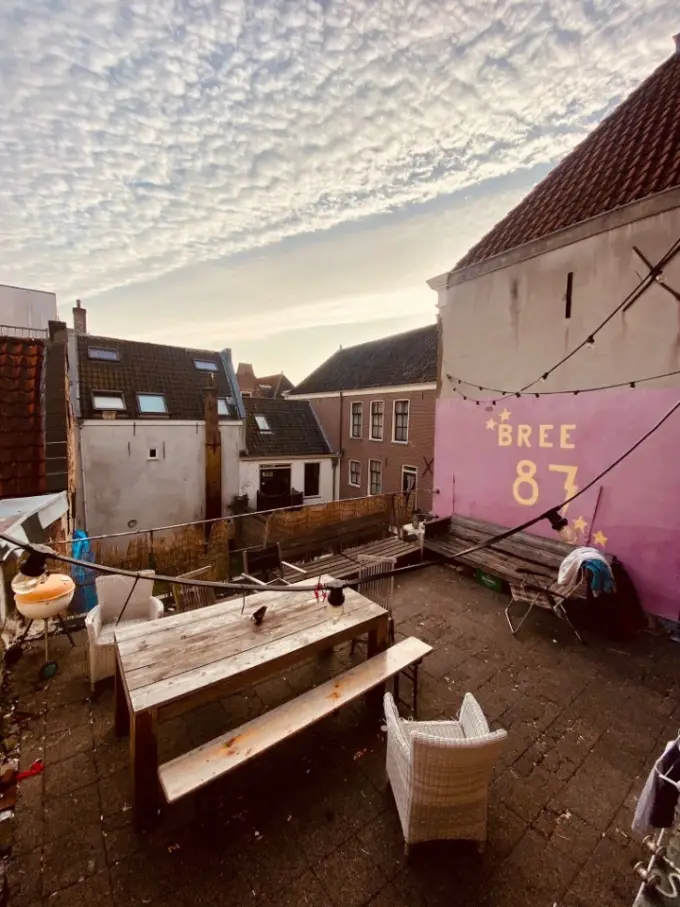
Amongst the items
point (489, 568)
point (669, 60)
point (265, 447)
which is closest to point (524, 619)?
point (489, 568)

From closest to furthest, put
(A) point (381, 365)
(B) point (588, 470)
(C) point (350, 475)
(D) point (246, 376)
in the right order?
(B) point (588, 470) → (A) point (381, 365) → (C) point (350, 475) → (D) point (246, 376)

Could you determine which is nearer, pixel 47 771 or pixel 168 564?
pixel 47 771

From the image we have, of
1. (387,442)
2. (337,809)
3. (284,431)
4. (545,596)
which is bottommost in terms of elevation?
(337,809)

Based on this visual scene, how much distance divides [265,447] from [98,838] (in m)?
16.2

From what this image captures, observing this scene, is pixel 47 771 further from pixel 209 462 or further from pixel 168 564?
pixel 209 462

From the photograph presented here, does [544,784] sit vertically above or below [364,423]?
below

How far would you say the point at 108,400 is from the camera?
1458cm

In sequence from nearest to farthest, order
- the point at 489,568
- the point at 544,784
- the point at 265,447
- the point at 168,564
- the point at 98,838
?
the point at 98,838, the point at 544,784, the point at 489,568, the point at 168,564, the point at 265,447

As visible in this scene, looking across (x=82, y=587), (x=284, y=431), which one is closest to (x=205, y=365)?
(x=284, y=431)

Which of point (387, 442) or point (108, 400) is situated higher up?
point (108, 400)

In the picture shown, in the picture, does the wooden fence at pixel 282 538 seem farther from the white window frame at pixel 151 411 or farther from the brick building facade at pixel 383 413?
the white window frame at pixel 151 411

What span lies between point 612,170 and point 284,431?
52.7 ft

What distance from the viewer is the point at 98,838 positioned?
8.79 ft

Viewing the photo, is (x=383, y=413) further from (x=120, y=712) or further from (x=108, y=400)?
(x=120, y=712)
